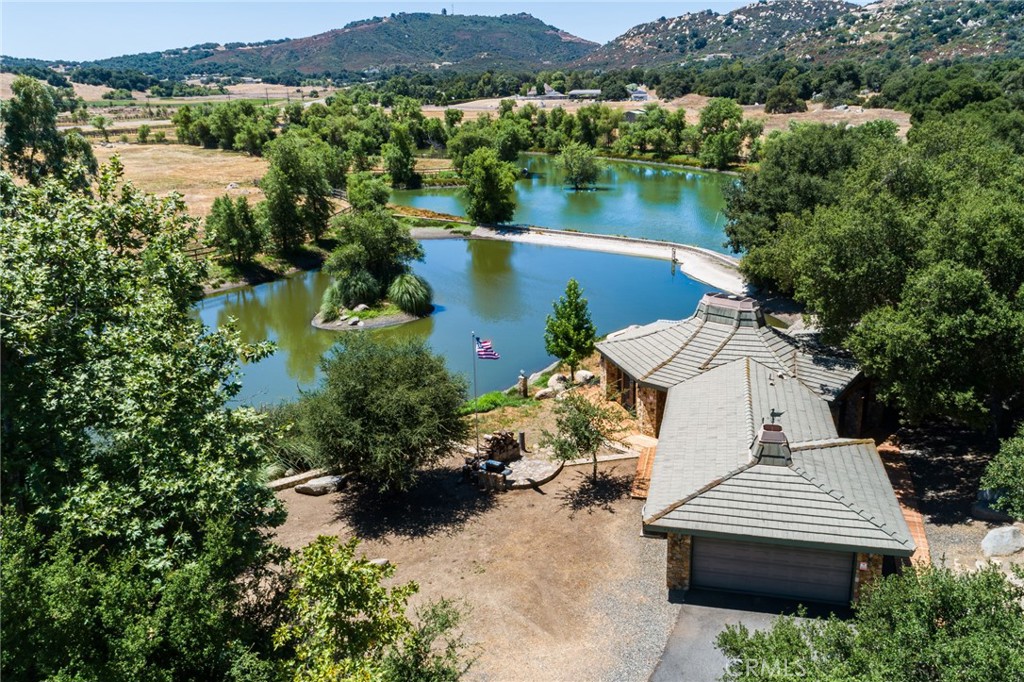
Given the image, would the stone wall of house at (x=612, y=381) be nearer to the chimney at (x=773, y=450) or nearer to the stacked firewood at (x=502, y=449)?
the stacked firewood at (x=502, y=449)

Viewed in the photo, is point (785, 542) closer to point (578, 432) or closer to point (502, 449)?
point (578, 432)

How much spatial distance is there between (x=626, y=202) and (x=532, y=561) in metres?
62.7

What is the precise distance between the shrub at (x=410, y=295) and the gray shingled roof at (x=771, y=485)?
80.5ft

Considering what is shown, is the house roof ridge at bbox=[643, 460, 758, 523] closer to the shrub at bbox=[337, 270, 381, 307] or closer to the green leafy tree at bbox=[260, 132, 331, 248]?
the shrub at bbox=[337, 270, 381, 307]

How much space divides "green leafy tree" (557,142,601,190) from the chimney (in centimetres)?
6888


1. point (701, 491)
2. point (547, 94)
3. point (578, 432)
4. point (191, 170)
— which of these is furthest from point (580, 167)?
point (547, 94)

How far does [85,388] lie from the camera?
458 inches

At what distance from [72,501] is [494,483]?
12.1 metres

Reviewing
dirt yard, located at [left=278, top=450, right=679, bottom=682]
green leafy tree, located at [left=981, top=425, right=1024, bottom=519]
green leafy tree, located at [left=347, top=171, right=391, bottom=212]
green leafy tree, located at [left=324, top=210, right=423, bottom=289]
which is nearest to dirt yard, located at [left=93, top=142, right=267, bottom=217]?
green leafy tree, located at [left=347, top=171, right=391, bottom=212]

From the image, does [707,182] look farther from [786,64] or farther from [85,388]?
[786,64]

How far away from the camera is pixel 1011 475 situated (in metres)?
13.8

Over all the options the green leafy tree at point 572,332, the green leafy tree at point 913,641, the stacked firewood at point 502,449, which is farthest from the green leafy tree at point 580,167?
the green leafy tree at point 913,641

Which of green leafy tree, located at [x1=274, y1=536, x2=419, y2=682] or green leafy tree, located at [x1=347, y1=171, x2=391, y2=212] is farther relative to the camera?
green leafy tree, located at [x1=347, y1=171, x2=391, y2=212]

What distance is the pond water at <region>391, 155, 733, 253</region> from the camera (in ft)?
208
